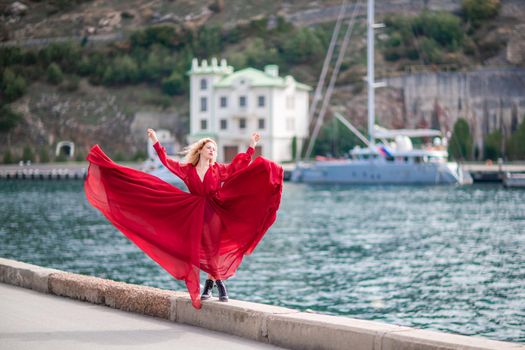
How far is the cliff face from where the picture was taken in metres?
94.4

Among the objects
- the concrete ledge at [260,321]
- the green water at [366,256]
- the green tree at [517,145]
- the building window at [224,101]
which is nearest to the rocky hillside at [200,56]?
the green tree at [517,145]

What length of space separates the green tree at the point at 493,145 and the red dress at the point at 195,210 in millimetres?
81200

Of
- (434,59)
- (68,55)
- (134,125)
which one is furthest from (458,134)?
(68,55)

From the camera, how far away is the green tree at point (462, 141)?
90375 millimetres

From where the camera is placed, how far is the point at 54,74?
387ft

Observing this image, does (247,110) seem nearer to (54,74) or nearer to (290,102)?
(290,102)

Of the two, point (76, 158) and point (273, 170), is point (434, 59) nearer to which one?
point (76, 158)

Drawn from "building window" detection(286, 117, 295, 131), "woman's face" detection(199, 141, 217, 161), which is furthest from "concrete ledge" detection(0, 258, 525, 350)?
"building window" detection(286, 117, 295, 131)

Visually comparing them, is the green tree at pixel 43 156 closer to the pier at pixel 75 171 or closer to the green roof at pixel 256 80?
the pier at pixel 75 171

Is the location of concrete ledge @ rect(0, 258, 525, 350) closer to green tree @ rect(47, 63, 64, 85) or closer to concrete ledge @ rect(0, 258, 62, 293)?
concrete ledge @ rect(0, 258, 62, 293)

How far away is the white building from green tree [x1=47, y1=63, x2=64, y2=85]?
25.1 m

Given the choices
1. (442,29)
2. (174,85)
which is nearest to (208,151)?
(174,85)

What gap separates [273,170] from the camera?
9.76 metres

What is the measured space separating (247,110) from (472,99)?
70.9 feet
